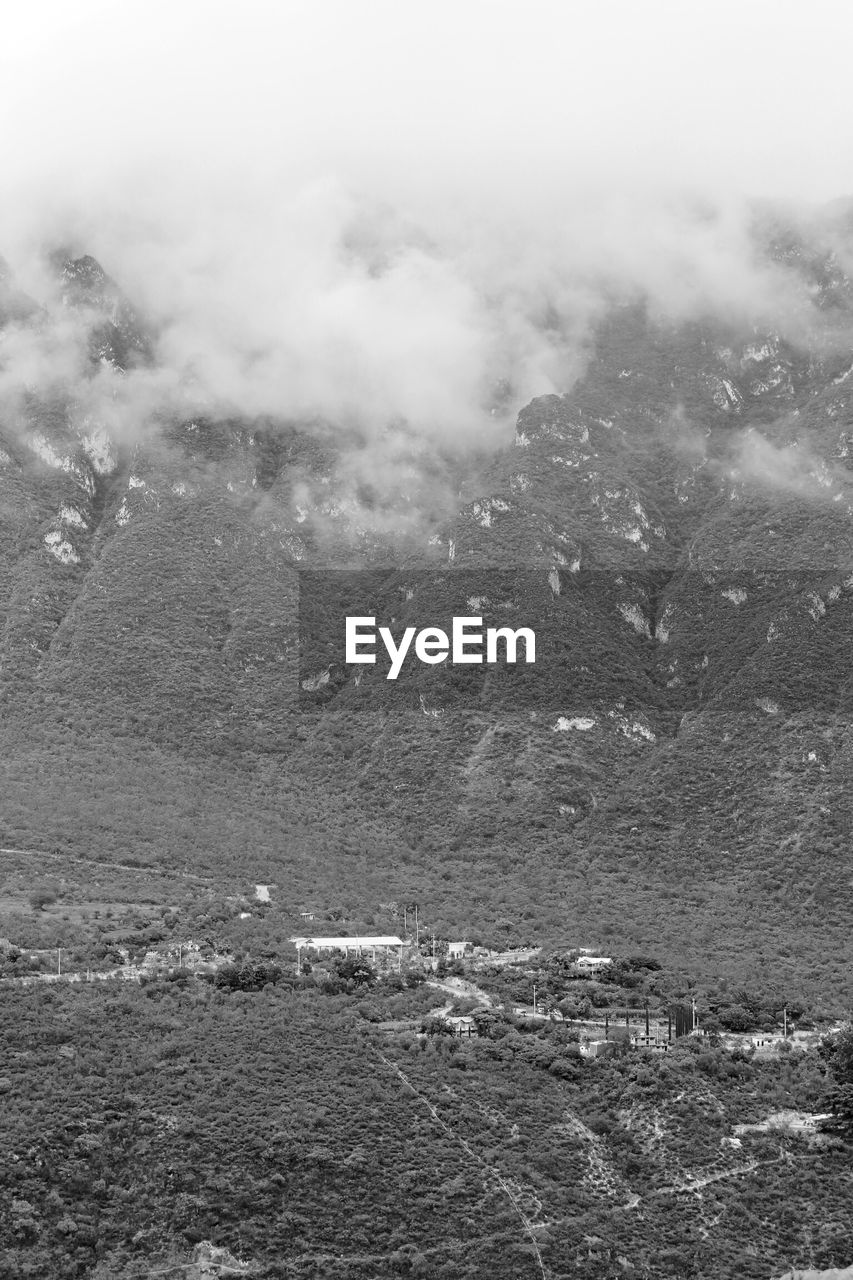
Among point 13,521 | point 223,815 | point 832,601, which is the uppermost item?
point 13,521

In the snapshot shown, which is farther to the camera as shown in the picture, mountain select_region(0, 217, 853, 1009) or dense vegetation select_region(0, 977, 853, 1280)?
mountain select_region(0, 217, 853, 1009)

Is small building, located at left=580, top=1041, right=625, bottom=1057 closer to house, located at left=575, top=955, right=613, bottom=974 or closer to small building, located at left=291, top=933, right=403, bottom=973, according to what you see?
house, located at left=575, top=955, right=613, bottom=974

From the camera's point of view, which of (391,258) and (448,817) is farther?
(391,258)

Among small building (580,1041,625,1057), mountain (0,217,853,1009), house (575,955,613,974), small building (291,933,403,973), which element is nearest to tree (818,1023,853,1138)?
small building (580,1041,625,1057)

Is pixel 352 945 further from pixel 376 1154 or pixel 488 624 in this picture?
pixel 488 624

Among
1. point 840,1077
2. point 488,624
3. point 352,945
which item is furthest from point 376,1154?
point 488,624

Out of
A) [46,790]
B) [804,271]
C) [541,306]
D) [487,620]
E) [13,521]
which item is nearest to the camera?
[46,790]

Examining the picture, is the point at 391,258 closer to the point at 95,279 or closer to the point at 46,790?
the point at 95,279

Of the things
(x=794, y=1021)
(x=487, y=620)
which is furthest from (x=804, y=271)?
(x=794, y=1021)

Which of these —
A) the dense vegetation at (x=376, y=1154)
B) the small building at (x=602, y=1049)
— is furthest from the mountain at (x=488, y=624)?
the dense vegetation at (x=376, y=1154)
